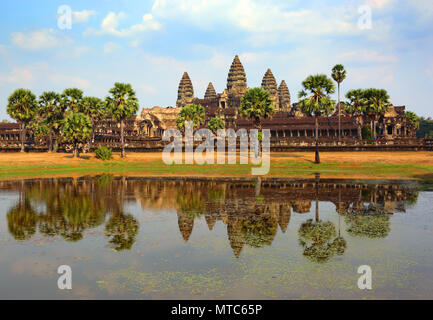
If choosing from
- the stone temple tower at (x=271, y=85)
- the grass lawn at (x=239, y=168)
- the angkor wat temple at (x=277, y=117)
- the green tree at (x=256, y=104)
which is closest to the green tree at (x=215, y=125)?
the angkor wat temple at (x=277, y=117)

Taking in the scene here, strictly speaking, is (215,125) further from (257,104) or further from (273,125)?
(257,104)

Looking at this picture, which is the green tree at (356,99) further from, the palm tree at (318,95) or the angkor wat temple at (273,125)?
the palm tree at (318,95)

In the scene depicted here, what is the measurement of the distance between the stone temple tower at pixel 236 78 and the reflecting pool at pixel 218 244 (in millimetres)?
149844

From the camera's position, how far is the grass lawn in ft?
150

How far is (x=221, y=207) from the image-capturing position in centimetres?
2534

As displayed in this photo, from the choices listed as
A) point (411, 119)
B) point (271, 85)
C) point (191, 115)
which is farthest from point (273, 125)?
point (271, 85)

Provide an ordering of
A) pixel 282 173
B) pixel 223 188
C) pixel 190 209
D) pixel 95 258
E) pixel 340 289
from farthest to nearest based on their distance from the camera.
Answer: pixel 282 173 < pixel 223 188 < pixel 190 209 < pixel 95 258 < pixel 340 289

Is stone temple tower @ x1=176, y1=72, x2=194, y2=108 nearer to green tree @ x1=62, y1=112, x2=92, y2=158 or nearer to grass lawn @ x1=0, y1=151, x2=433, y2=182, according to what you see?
green tree @ x1=62, y1=112, x2=92, y2=158

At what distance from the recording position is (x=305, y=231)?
1900 cm

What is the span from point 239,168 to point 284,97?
14706 centimetres

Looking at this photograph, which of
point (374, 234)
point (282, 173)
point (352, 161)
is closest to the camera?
point (374, 234)

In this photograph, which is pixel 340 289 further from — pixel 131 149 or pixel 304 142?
pixel 131 149
